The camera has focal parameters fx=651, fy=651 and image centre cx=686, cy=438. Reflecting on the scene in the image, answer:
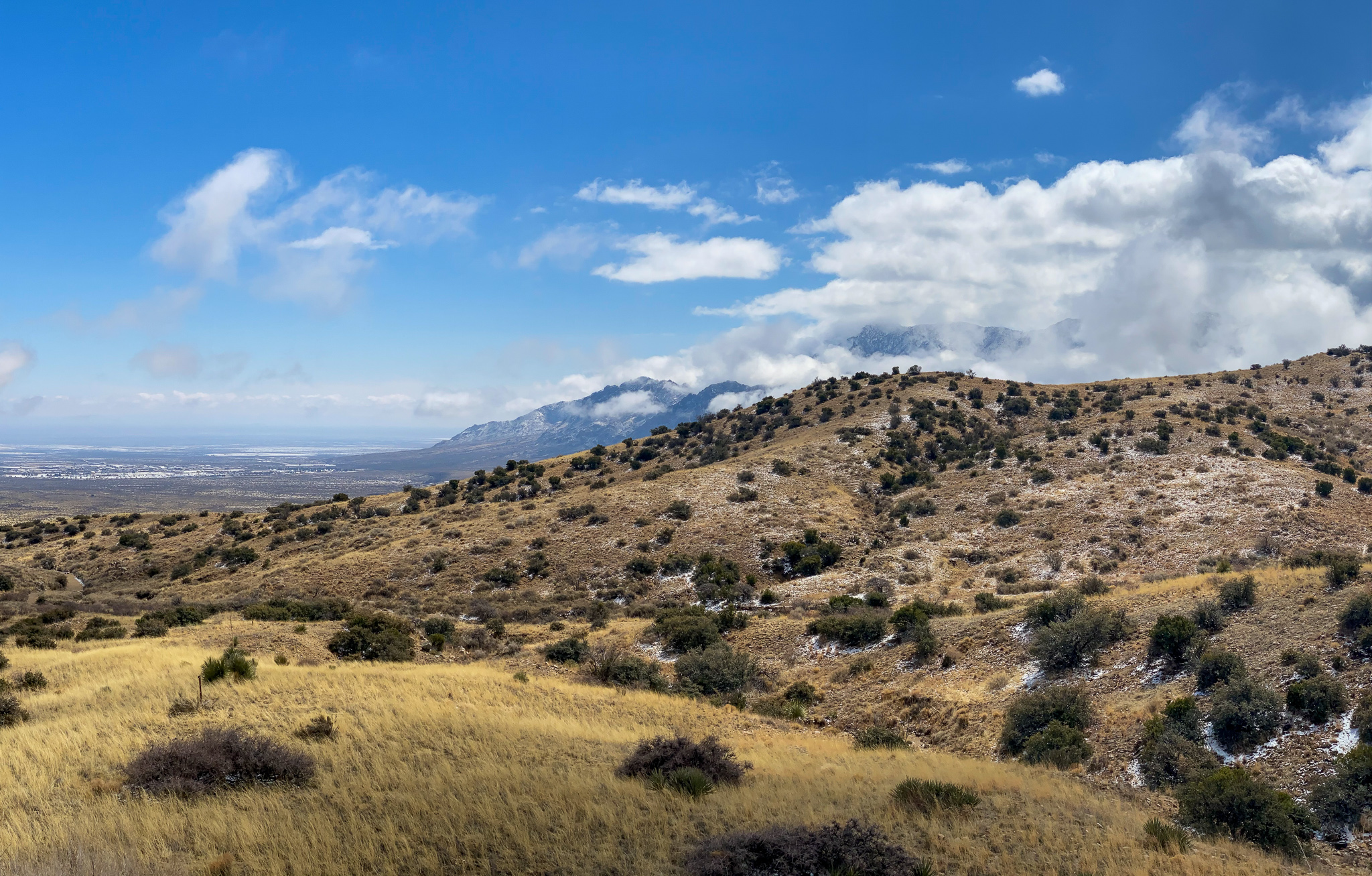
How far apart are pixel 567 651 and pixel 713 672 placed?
5924 mm

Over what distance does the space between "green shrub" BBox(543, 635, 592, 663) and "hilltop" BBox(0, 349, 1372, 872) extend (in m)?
0.39

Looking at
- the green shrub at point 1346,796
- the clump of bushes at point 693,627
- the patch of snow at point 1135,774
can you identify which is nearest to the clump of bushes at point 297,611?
the clump of bushes at point 693,627

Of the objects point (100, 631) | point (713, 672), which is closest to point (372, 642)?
point (100, 631)

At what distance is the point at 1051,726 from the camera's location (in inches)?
593

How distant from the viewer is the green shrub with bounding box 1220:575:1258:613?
1906cm

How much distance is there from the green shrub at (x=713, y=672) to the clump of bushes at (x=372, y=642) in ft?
32.5

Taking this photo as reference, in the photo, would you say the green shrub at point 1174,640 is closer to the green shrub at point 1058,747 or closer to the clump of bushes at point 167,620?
the green shrub at point 1058,747

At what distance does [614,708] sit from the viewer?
17.6m

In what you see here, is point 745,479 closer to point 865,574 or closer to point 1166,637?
point 865,574

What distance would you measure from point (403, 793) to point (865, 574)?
3162cm

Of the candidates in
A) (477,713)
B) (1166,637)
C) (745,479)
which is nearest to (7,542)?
(745,479)

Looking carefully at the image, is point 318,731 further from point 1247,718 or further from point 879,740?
point 1247,718

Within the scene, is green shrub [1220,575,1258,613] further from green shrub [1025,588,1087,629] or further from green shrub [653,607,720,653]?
green shrub [653,607,720,653]

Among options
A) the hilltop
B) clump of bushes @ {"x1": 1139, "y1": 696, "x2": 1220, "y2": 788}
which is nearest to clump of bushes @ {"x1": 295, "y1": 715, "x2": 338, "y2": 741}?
the hilltop
